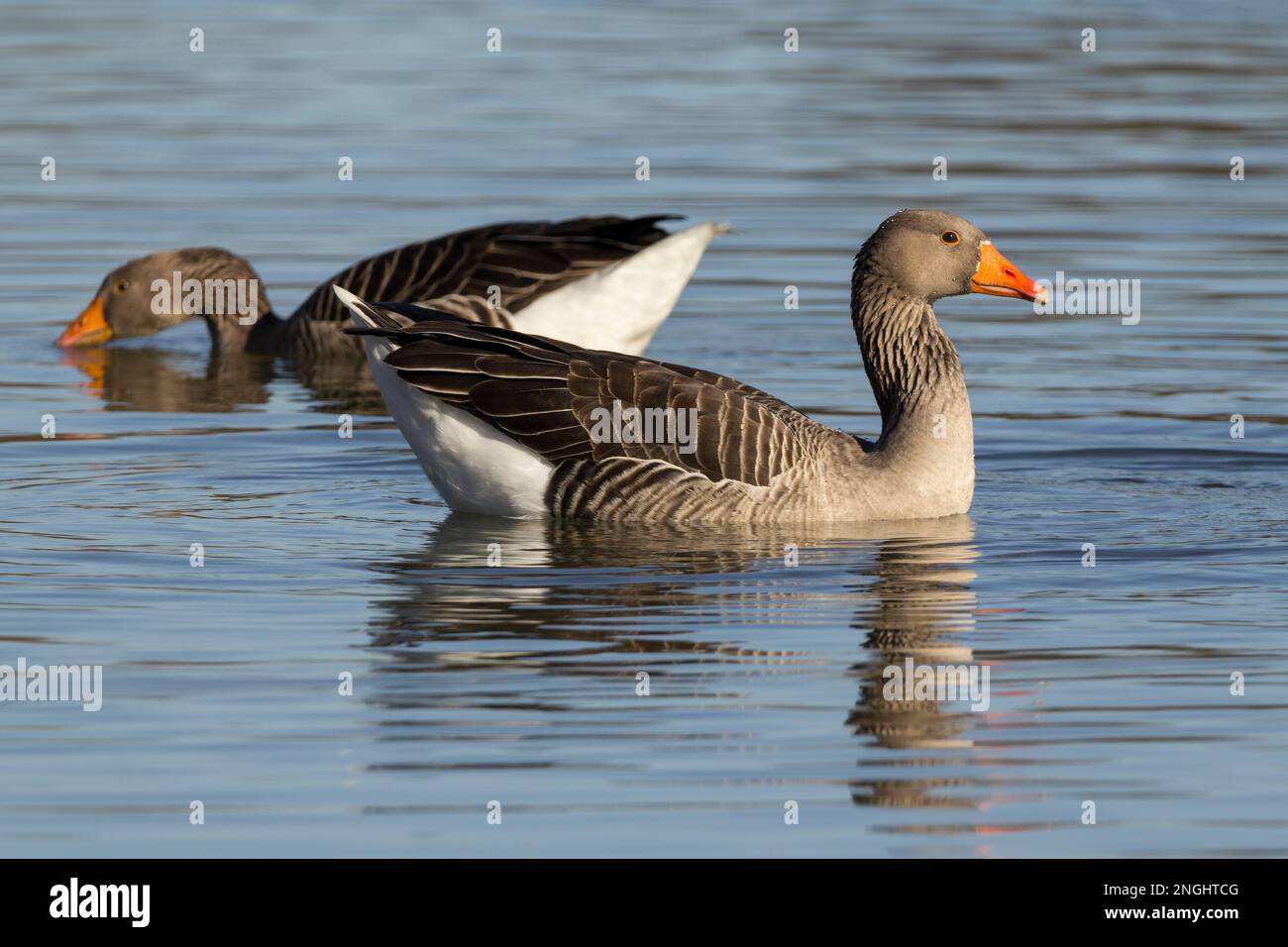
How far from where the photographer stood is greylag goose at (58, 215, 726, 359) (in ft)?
54.0

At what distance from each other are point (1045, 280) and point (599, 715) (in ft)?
37.2

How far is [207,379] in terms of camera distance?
1806cm

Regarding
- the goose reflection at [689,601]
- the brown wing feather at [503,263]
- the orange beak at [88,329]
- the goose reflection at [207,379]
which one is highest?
the brown wing feather at [503,263]

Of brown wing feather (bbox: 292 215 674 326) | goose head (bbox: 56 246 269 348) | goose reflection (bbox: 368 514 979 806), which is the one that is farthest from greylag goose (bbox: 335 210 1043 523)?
goose head (bbox: 56 246 269 348)

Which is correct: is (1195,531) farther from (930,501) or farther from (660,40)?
(660,40)

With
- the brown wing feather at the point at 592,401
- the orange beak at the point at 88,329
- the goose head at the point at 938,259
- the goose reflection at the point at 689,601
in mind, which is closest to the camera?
the goose reflection at the point at 689,601

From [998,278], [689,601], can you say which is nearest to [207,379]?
[998,278]

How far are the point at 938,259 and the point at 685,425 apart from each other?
1827 mm

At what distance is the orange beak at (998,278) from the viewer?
40.5ft

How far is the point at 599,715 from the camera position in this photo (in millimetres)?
8555

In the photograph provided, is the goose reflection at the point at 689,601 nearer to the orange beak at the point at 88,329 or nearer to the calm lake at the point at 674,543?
the calm lake at the point at 674,543

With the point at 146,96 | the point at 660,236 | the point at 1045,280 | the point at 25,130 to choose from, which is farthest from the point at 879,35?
the point at 660,236

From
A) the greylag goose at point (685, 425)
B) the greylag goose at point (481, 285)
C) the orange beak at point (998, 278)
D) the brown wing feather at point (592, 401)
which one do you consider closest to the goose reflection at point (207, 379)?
the greylag goose at point (481, 285)

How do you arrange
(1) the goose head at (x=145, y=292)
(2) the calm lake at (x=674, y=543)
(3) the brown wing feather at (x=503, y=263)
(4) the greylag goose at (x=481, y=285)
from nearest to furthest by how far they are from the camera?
(2) the calm lake at (x=674, y=543)
(4) the greylag goose at (x=481, y=285)
(3) the brown wing feather at (x=503, y=263)
(1) the goose head at (x=145, y=292)
